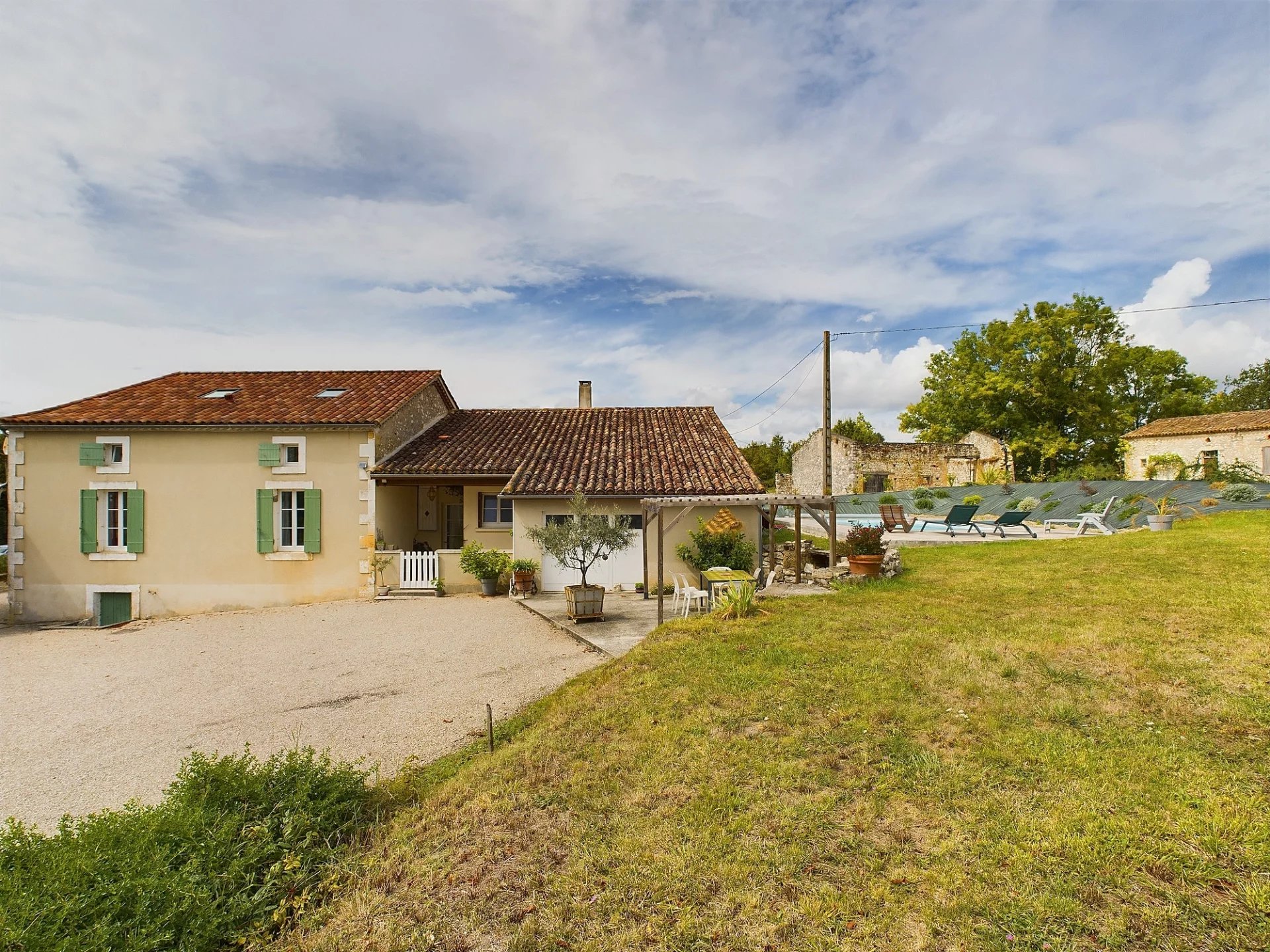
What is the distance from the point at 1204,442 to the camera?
26859mm

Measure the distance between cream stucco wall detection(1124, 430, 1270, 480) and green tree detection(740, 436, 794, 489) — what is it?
20.6 metres

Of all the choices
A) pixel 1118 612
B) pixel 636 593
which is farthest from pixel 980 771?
pixel 636 593

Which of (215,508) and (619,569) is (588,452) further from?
(215,508)

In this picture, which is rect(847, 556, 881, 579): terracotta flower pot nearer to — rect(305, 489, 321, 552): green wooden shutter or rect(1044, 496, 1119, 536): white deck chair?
rect(1044, 496, 1119, 536): white deck chair

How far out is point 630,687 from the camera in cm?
661

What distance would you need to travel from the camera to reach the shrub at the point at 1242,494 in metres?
15.7

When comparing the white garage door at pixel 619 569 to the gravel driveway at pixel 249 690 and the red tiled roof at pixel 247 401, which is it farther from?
the red tiled roof at pixel 247 401

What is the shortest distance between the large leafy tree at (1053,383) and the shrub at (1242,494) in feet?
50.0

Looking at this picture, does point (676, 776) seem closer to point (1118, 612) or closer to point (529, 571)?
point (1118, 612)

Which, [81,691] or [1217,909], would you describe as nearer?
[1217,909]

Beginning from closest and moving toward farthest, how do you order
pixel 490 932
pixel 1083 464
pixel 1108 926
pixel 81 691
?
pixel 1108 926 → pixel 490 932 → pixel 81 691 → pixel 1083 464

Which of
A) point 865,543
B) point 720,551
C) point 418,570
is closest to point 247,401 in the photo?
point 418,570

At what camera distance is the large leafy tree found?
3102 centimetres

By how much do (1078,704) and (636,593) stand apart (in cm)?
937
